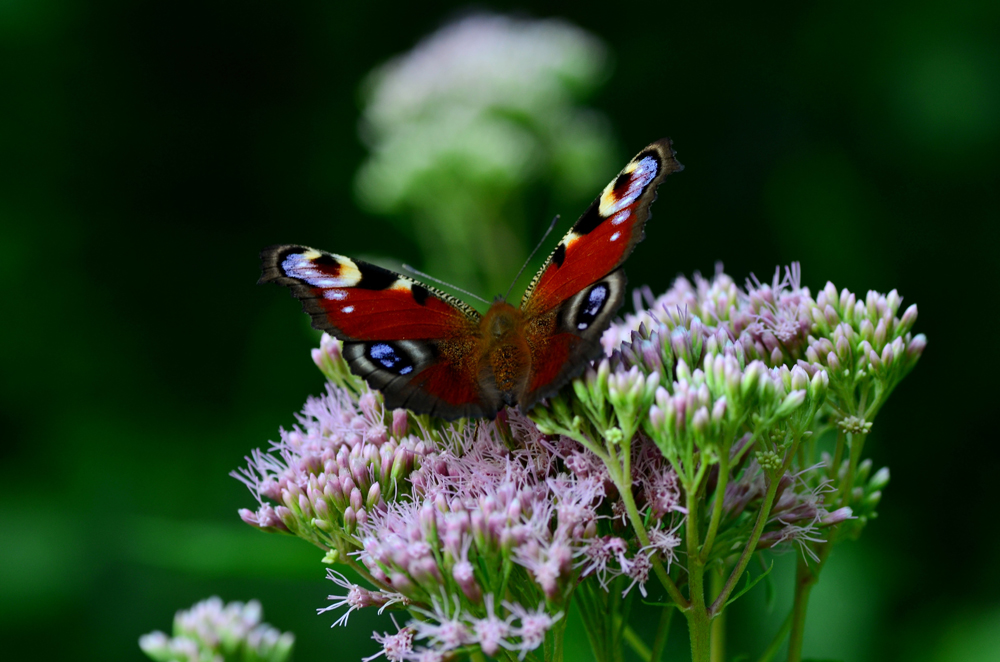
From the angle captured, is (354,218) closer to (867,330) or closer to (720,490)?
(867,330)

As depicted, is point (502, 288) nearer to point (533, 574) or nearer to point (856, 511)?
point (856, 511)

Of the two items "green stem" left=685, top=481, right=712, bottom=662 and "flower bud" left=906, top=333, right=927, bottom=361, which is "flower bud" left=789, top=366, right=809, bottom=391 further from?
"flower bud" left=906, top=333, right=927, bottom=361

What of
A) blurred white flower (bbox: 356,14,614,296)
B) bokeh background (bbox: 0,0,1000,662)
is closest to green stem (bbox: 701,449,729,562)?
bokeh background (bbox: 0,0,1000,662)

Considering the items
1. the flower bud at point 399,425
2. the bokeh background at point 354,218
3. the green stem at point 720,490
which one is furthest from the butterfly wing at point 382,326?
the bokeh background at point 354,218

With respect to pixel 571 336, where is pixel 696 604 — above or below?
below

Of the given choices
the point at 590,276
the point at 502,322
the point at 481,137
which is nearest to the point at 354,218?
the point at 481,137

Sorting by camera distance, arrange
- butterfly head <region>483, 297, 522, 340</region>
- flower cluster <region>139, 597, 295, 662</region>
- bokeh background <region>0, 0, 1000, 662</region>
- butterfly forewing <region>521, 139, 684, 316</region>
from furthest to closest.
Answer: bokeh background <region>0, 0, 1000, 662</region>, butterfly head <region>483, 297, 522, 340</region>, butterfly forewing <region>521, 139, 684, 316</region>, flower cluster <region>139, 597, 295, 662</region>
